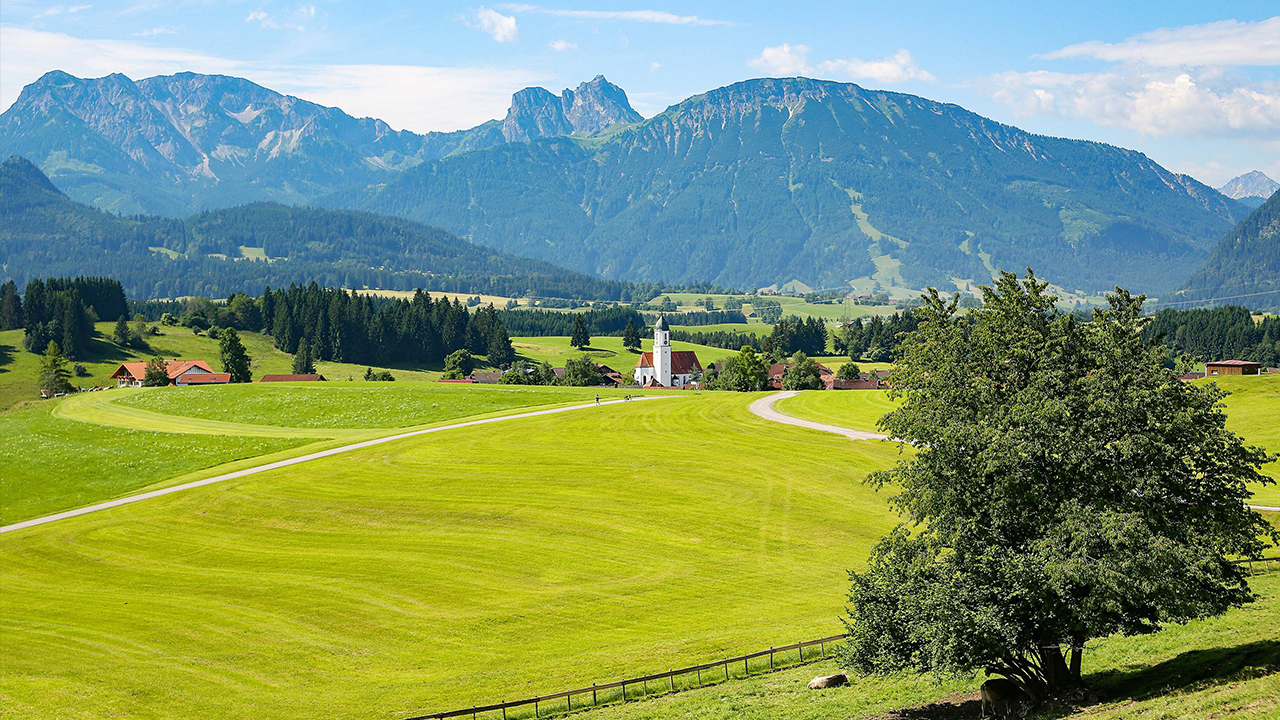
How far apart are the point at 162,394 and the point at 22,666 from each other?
→ 88.8m

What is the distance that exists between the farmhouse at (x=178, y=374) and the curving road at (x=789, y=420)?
353ft

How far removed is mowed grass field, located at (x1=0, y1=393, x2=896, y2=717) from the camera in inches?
1453

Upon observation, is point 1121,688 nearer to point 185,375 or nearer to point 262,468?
point 262,468

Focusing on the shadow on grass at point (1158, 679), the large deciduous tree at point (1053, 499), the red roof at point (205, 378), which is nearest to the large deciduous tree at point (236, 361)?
the red roof at point (205, 378)

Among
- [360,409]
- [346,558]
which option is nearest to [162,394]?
[360,409]

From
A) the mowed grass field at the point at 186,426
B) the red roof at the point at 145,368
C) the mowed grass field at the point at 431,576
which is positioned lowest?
the mowed grass field at the point at 431,576

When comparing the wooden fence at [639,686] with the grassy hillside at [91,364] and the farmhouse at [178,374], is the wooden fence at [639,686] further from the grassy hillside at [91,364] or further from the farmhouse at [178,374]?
the grassy hillside at [91,364]

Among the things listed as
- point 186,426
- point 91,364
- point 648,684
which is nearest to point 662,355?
point 186,426

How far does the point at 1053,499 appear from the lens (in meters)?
25.2

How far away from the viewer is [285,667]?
3819 cm

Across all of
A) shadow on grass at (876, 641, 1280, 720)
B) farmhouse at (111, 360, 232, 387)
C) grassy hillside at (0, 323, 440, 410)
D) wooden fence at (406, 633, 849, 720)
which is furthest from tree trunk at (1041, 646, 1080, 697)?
grassy hillside at (0, 323, 440, 410)

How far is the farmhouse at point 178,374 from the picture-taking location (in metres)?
170

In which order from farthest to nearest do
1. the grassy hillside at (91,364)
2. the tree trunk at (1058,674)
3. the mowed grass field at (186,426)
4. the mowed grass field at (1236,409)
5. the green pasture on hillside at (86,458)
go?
the grassy hillside at (91,364) < the mowed grass field at (186,426) < the green pasture on hillside at (86,458) < the mowed grass field at (1236,409) < the tree trunk at (1058,674)

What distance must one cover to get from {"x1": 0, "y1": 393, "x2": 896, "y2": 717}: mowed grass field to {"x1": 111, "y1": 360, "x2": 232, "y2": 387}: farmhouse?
10738 centimetres
